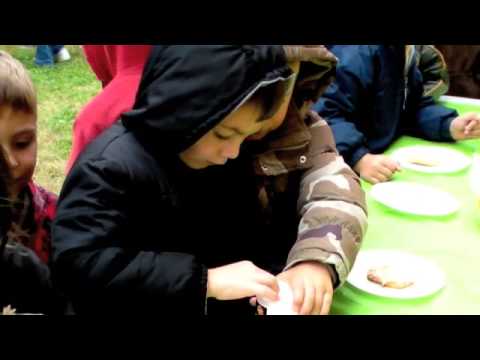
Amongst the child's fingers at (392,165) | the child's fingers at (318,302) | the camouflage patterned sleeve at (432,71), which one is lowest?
the child's fingers at (392,165)

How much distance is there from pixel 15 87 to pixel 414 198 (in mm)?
814

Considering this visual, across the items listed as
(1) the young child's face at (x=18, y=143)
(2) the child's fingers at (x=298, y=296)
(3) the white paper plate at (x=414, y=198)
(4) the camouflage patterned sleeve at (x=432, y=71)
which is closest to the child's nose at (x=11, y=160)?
(1) the young child's face at (x=18, y=143)

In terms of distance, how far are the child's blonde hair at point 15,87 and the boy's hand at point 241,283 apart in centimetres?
44

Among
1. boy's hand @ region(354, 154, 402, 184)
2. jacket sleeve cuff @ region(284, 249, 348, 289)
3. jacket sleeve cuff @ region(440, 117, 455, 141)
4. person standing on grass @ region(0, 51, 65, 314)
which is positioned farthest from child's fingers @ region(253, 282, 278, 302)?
jacket sleeve cuff @ region(440, 117, 455, 141)

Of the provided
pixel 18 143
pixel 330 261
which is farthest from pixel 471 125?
pixel 18 143

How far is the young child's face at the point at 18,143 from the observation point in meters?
0.95

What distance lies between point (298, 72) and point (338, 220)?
0.29 metres

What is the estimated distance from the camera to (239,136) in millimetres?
878

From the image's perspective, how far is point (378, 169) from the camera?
136 cm

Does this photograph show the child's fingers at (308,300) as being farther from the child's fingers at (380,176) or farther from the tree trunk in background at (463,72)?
the tree trunk in background at (463,72)

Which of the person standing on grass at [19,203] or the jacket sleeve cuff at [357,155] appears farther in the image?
the jacket sleeve cuff at [357,155]

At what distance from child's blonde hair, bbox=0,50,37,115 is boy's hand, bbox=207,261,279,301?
0.44 m
